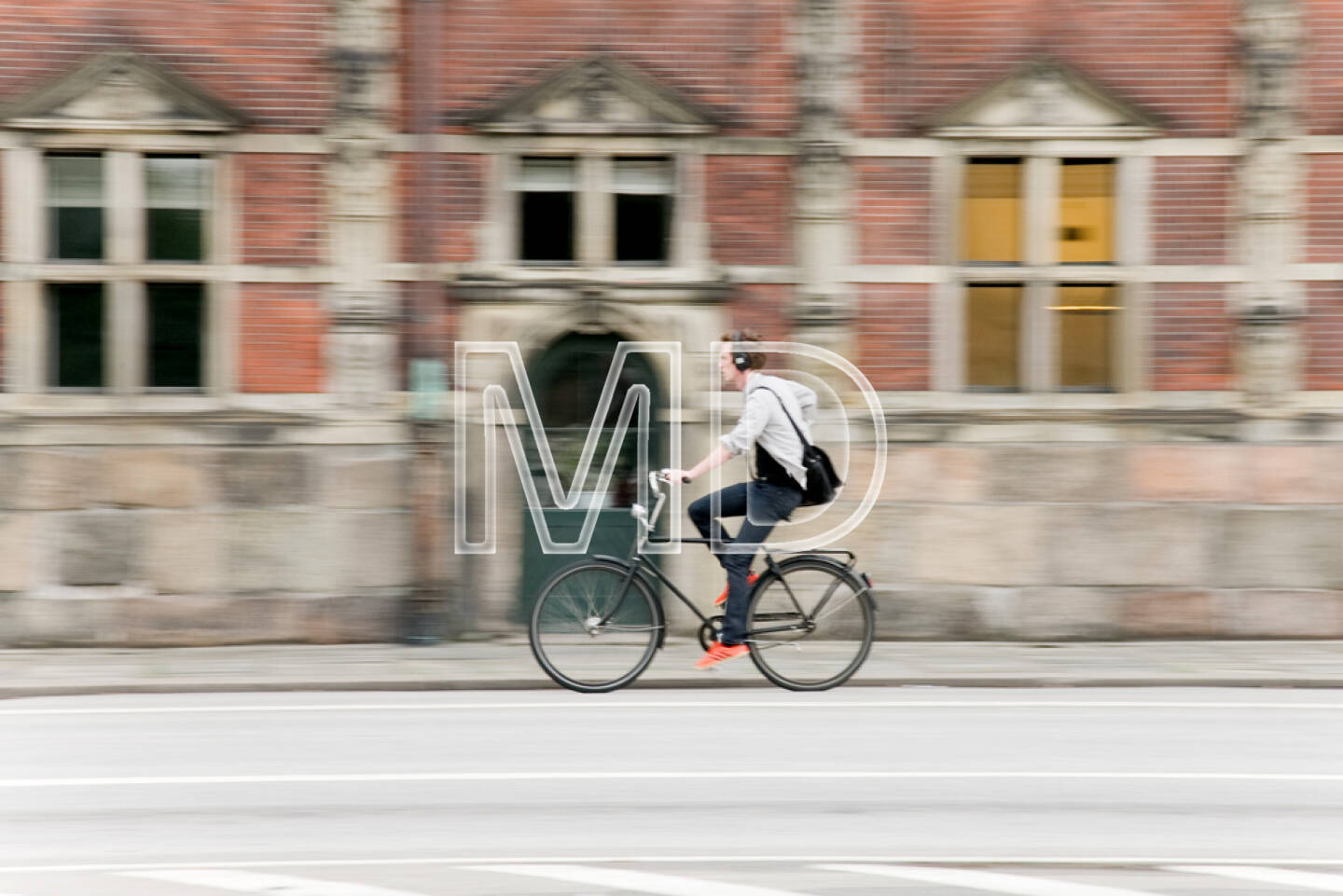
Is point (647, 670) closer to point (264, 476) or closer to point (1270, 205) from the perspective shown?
point (264, 476)

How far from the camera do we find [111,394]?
10758 mm

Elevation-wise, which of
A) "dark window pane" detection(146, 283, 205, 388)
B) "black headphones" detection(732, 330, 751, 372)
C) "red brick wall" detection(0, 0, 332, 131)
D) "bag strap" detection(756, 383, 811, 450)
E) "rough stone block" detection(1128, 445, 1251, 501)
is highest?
"red brick wall" detection(0, 0, 332, 131)

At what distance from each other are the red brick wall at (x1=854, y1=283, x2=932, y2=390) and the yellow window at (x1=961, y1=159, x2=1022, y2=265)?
0.55 metres

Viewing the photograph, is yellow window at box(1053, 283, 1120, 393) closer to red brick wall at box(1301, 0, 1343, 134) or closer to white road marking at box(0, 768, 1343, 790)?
red brick wall at box(1301, 0, 1343, 134)

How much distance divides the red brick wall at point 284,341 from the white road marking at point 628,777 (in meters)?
4.78

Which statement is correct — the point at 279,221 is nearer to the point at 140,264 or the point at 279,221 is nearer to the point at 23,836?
the point at 140,264

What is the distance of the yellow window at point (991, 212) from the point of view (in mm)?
11102

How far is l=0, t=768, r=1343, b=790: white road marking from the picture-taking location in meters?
6.20

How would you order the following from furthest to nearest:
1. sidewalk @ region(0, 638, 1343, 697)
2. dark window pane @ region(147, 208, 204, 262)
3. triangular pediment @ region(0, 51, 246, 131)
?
dark window pane @ region(147, 208, 204, 262) → triangular pediment @ region(0, 51, 246, 131) → sidewalk @ region(0, 638, 1343, 697)

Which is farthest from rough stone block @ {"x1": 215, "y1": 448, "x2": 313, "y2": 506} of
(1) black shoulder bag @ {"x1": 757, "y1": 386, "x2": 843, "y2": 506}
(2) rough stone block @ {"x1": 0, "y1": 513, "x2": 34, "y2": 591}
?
(1) black shoulder bag @ {"x1": 757, "y1": 386, "x2": 843, "y2": 506}

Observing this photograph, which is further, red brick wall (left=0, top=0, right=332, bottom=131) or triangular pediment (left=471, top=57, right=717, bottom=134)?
triangular pediment (left=471, top=57, right=717, bottom=134)

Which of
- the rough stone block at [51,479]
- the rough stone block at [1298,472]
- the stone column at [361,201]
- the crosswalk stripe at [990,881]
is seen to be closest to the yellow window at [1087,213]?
the rough stone block at [1298,472]

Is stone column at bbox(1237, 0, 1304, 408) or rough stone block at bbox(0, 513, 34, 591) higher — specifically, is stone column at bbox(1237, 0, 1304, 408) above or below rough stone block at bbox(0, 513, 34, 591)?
above

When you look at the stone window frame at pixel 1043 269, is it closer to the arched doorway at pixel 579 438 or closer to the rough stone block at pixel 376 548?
the arched doorway at pixel 579 438
